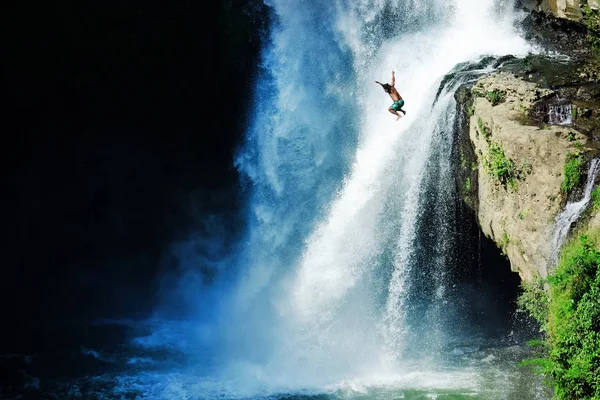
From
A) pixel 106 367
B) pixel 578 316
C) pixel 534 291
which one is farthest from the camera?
pixel 106 367

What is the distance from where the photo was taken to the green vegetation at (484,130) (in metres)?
9.77

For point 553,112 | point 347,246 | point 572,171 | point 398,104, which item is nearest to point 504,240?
point 572,171

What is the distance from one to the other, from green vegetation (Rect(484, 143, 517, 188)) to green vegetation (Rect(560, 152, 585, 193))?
2.97 ft

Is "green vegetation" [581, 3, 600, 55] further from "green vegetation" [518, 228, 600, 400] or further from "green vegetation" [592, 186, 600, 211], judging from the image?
"green vegetation" [518, 228, 600, 400]

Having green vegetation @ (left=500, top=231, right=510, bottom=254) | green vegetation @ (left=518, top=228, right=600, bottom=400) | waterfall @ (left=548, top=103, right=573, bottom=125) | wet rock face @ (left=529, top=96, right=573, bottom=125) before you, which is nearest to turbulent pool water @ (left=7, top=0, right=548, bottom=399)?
wet rock face @ (left=529, top=96, right=573, bottom=125)

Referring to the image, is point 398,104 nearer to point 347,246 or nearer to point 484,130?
point 484,130

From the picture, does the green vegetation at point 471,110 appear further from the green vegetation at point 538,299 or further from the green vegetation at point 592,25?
the green vegetation at point 592,25

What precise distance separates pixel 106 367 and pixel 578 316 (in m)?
10.1

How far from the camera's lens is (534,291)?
8.80 meters

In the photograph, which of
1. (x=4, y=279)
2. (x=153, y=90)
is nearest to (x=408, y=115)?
(x=153, y=90)

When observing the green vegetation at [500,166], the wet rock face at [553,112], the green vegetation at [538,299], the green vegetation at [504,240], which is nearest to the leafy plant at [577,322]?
the green vegetation at [538,299]

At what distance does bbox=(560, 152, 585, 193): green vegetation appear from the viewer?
837 centimetres

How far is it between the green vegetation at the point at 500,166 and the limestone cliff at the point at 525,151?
0.02 metres

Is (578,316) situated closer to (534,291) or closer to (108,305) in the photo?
(534,291)
